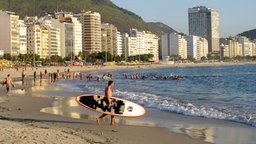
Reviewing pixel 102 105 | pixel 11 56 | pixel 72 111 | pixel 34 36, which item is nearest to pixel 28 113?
pixel 72 111

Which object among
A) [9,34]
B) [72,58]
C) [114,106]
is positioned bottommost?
[114,106]

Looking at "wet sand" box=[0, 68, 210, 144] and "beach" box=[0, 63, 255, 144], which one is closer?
"wet sand" box=[0, 68, 210, 144]

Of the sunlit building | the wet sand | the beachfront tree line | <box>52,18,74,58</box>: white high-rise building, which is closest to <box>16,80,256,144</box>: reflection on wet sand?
the wet sand

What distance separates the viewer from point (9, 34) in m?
150

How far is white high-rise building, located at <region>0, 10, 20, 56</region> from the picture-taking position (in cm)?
14925

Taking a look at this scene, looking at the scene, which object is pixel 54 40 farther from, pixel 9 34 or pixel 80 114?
pixel 80 114

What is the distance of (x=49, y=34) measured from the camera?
570 ft

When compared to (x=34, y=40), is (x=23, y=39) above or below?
above

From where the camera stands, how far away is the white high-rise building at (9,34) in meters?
149

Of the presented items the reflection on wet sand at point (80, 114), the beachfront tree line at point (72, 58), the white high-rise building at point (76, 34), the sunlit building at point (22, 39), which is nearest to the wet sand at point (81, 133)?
the reflection on wet sand at point (80, 114)

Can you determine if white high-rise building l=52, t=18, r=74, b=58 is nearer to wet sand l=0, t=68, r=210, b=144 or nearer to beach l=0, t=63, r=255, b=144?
beach l=0, t=63, r=255, b=144

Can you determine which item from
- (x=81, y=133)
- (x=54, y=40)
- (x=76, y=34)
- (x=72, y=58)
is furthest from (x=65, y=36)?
(x=81, y=133)

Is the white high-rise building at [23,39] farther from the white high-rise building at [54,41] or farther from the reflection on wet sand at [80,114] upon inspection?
the reflection on wet sand at [80,114]

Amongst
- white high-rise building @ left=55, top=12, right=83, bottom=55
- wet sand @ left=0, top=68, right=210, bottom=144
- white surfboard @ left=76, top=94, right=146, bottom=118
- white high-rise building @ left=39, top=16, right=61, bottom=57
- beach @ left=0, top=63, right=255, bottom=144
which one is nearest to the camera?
A: wet sand @ left=0, top=68, right=210, bottom=144
